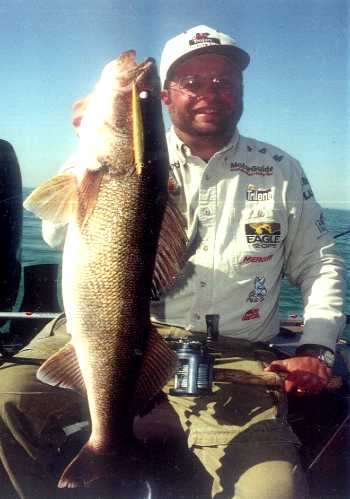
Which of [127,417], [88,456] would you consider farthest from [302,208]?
[88,456]

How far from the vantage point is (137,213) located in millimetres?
2162

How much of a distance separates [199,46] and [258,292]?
1833mm

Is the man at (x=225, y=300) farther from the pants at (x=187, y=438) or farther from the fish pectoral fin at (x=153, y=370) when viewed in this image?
the fish pectoral fin at (x=153, y=370)

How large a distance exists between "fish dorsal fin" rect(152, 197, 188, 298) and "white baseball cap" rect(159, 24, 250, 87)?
156 cm

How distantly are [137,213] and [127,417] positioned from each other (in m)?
0.97

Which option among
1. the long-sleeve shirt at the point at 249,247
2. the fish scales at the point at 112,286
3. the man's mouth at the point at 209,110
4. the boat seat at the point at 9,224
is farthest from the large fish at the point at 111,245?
the boat seat at the point at 9,224

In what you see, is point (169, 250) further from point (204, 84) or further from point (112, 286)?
point (204, 84)

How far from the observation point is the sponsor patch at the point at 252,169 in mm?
3441

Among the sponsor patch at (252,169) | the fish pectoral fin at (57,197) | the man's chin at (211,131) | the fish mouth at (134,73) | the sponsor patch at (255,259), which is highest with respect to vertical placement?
the fish mouth at (134,73)

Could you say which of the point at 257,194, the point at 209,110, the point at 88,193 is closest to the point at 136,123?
the point at 88,193

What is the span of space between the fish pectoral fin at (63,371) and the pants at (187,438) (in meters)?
0.58

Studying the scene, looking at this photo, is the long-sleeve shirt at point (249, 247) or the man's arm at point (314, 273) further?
the long-sleeve shirt at point (249, 247)

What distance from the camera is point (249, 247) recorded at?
128 inches

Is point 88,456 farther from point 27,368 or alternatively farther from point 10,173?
point 10,173
